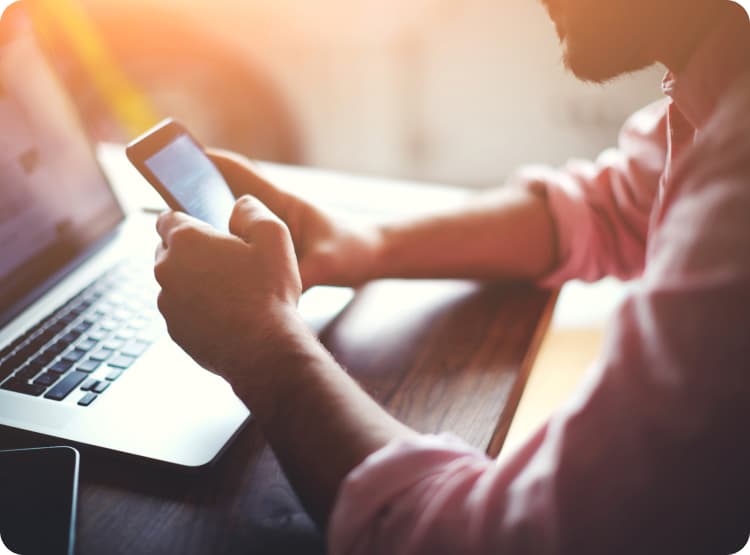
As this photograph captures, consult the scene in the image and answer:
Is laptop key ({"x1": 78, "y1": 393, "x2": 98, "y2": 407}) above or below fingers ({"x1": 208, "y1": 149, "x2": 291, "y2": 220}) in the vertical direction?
below

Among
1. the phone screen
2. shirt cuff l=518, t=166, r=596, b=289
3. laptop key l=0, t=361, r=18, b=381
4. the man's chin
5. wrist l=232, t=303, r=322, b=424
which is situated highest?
the phone screen

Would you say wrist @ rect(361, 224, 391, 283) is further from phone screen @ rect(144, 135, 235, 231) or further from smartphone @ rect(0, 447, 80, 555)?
smartphone @ rect(0, 447, 80, 555)

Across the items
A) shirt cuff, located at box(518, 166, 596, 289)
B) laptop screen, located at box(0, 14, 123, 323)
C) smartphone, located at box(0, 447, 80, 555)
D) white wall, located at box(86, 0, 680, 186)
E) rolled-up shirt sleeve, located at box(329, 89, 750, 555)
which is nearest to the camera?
rolled-up shirt sleeve, located at box(329, 89, 750, 555)

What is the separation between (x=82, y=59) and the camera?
175cm

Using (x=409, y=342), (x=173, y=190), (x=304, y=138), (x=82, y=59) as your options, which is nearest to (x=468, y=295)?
(x=409, y=342)

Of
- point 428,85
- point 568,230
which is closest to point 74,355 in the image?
point 568,230

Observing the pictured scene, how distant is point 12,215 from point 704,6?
638 millimetres

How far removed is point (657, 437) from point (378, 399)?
0.28 meters

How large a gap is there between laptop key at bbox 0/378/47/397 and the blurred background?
955 millimetres

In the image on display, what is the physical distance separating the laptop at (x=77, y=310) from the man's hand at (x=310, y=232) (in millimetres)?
148

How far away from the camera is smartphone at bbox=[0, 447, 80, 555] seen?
1.52 ft

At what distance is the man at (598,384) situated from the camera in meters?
0.36

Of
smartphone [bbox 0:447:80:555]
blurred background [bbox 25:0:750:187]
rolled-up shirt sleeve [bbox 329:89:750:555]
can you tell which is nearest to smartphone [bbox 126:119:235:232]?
smartphone [bbox 0:447:80:555]

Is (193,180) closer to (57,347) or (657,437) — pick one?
(57,347)
